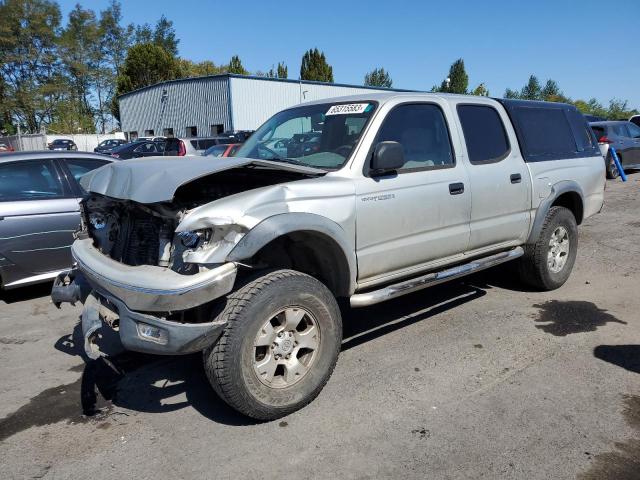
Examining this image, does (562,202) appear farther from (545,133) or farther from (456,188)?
(456,188)

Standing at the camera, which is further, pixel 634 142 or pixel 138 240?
pixel 634 142

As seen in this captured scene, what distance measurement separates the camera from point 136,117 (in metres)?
43.4

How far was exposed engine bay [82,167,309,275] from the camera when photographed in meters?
2.87

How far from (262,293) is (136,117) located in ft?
146

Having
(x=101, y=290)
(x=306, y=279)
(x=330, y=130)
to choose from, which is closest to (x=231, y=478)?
(x=306, y=279)

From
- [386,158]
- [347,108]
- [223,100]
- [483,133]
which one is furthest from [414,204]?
[223,100]

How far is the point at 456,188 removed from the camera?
4.21 metres

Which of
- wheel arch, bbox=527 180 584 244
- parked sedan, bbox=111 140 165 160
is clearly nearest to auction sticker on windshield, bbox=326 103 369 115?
wheel arch, bbox=527 180 584 244

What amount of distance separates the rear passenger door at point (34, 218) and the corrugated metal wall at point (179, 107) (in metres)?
27.6

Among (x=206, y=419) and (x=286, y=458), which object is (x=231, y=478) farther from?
(x=206, y=419)

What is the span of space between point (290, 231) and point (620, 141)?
1565cm

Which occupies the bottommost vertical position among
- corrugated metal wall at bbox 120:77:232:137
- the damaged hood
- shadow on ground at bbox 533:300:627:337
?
shadow on ground at bbox 533:300:627:337

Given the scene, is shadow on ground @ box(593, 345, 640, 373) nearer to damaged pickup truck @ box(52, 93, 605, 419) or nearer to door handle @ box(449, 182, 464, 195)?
damaged pickup truck @ box(52, 93, 605, 419)

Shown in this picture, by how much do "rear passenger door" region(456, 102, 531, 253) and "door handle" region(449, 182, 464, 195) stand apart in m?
0.16
